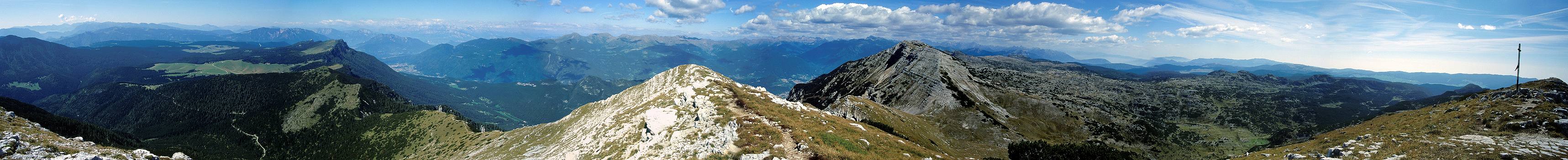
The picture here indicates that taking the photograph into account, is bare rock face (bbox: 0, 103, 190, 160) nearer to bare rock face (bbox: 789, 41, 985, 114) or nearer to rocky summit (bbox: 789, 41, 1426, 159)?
rocky summit (bbox: 789, 41, 1426, 159)

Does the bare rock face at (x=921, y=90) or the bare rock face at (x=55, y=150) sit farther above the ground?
the bare rock face at (x=921, y=90)

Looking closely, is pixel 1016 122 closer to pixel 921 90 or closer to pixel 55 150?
pixel 921 90

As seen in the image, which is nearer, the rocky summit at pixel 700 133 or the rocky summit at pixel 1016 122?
the rocky summit at pixel 700 133

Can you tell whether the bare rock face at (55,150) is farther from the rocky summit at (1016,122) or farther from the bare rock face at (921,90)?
the bare rock face at (921,90)

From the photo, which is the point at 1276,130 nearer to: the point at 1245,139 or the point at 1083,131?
the point at 1245,139

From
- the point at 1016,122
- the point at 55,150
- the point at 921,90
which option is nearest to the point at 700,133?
the point at 55,150

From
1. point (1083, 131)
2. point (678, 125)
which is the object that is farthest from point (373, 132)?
point (1083, 131)

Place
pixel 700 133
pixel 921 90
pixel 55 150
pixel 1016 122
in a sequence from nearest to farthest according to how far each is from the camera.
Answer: pixel 700 133
pixel 55 150
pixel 1016 122
pixel 921 90

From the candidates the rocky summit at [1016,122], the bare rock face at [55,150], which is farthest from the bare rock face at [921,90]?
the bare rock face at [55,150]

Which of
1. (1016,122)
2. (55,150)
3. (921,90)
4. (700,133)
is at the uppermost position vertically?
(921,90)

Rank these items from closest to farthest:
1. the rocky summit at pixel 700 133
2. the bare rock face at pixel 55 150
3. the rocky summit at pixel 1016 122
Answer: the rocky summit at pixel 700 133 < the bare rock face at pixel 55 150 < the rocky summit at pixel 1016 122

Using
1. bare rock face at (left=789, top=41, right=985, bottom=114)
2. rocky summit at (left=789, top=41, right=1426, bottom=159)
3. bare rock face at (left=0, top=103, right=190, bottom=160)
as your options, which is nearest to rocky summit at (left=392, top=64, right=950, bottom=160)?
rocky summit at (left=789, top=41, right=1426, bottom=159)

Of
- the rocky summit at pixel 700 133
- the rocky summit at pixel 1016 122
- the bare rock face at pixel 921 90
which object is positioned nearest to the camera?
the rocky summit at pixel 700 133

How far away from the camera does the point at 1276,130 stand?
600ft
